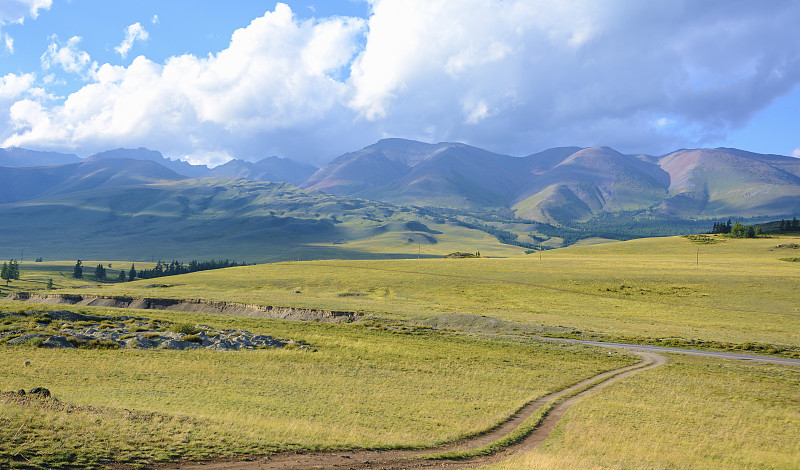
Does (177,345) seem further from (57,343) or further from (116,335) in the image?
(57,343)

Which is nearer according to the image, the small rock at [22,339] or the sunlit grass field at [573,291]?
the small rock at [22,339]

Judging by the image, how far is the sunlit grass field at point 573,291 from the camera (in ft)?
232

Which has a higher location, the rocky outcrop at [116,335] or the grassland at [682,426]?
the rocky outcrop at [116,335]

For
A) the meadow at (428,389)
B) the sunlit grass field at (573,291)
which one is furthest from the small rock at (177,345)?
the sunlit grass field at (573,291)

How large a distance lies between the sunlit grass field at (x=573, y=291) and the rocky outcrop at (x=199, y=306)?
4.10 metres

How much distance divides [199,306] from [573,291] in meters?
70.4

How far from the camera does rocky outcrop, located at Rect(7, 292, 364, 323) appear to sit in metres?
78.9

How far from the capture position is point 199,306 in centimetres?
8900

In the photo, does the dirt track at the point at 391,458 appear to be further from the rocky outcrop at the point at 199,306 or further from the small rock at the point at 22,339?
the rocky outcrop at the point at 199,306

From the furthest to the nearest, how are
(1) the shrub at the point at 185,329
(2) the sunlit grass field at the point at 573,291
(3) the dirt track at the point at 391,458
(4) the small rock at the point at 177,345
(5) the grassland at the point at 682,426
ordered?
(2) the sunlit grass field at the point at 573,291 → (1) the shrub at the point at 185,329 → (4) the small rock at the point at 177,345 → (5) the grassland at the point at 682,426 → (3) the dirt track at the point at 391,458

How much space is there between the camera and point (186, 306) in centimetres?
9012

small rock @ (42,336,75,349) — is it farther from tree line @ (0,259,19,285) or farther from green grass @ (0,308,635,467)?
tree line @ (0,259,19,285)

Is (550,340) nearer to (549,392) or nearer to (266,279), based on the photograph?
(549,392)

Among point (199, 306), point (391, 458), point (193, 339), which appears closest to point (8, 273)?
point (199, 306)
